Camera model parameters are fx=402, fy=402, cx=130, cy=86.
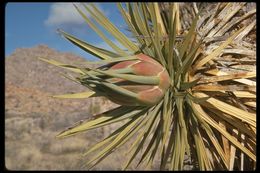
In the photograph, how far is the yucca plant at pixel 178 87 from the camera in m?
2.42

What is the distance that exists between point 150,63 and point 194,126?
1.72 ft

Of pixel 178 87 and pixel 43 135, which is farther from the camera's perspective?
pixel 43 135

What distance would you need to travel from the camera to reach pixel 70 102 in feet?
139

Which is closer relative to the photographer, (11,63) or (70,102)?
(70,102)

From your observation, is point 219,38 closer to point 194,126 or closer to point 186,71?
point 186,71

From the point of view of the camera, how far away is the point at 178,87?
263 cm

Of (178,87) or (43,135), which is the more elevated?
(178,87)

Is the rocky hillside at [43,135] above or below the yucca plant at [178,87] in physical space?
below

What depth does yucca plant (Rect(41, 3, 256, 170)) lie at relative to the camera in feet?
7.95

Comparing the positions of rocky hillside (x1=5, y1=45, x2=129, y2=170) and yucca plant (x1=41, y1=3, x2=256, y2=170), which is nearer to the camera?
yucca plant (x1=41, y1=3, x2=256, y2=170)

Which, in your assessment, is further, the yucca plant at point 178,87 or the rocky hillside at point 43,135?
the rocky hillside at point 43,135

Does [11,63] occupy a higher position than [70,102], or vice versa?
[11,63]

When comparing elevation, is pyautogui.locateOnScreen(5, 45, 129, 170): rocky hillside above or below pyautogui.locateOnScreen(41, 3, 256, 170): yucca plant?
below

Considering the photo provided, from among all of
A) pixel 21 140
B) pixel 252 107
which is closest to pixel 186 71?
pixel 252 107
